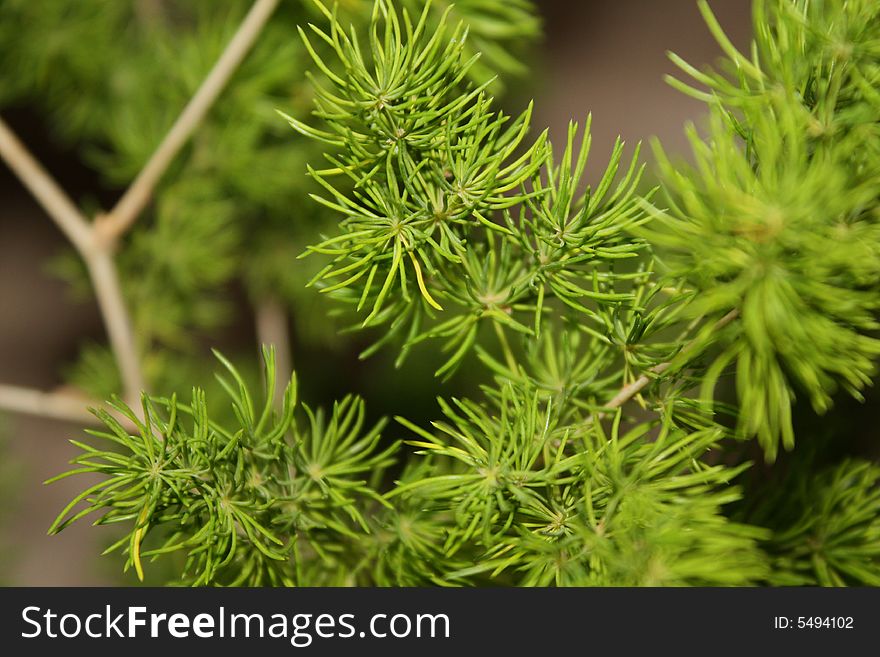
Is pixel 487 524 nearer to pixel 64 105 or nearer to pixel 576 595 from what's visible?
pixel 576 595

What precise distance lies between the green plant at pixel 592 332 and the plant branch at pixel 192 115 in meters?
0.10

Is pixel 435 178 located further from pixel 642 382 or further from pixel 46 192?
pixel 46 192

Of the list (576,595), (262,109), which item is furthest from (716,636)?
(262,109)

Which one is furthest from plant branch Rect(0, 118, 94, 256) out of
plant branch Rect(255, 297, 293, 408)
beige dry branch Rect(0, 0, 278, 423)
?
plant branch Rect(255, 297, 293, 408)

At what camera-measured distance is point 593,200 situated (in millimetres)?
209

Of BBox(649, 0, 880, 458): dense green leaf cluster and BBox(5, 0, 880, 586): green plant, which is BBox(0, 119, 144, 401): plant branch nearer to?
BBox(5, 0, 880, 586): green plant

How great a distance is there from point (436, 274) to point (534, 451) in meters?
0.06

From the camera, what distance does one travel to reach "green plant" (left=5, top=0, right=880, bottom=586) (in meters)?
0.17

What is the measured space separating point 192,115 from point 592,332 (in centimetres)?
20

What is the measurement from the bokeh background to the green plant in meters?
0.25

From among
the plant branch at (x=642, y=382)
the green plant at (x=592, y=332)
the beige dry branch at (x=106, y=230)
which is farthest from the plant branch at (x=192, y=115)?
the plant branch at (x=642, y=382)

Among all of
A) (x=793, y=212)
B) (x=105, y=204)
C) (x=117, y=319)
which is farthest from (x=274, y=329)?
(x=793, y=212)

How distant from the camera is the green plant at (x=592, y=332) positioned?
0.17m

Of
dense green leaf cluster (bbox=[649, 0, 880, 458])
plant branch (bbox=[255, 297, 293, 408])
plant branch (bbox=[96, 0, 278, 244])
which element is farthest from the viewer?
plant branch (bbox=[255, 297, 293, 408])
